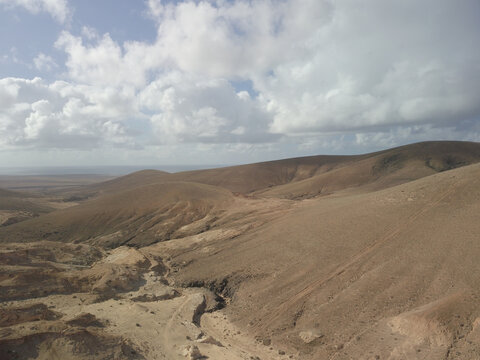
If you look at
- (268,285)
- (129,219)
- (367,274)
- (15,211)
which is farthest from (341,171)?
(15,211)

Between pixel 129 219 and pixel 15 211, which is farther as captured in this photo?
pixel 15 211

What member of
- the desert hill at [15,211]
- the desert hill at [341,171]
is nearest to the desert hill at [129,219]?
the desert hill at [15,211]

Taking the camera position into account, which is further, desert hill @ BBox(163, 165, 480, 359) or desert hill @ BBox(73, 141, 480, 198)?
desert hill @ BBox(73, 141, 480, 198)

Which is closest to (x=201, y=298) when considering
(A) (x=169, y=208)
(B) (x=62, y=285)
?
(B) (x=62, y=285)

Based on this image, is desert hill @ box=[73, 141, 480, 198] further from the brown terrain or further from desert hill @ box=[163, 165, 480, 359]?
the brown terrain

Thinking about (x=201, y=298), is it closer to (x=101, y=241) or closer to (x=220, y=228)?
(x=220, y=228)

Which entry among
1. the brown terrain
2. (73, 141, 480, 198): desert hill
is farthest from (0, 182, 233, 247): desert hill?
(73, 141, 480, 198): desert hill

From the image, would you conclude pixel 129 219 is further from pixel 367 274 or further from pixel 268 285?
pixel 367 274

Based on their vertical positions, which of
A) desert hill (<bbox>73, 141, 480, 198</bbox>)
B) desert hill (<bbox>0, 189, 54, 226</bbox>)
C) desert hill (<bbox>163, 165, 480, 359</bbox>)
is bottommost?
desert hill (<bbox>0, 189, 54, 226</bbox>)
